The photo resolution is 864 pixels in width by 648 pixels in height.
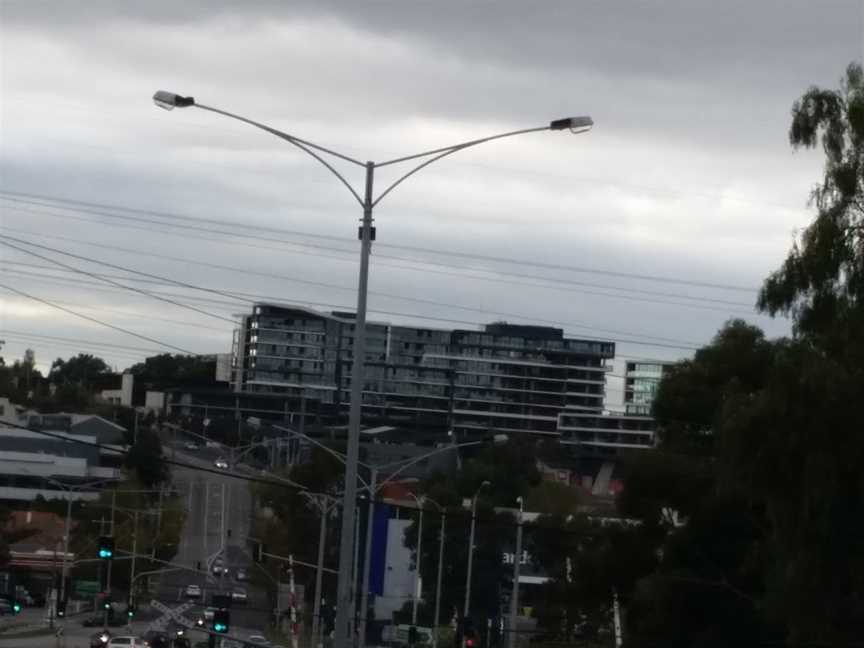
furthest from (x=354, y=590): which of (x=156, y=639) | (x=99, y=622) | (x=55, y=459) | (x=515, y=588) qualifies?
(x=55, y=459)

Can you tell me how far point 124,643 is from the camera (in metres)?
69.7

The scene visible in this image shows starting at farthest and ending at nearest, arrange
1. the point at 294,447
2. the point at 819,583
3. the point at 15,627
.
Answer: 1. the point at 294,447
2. the point at 15,627
3. the point at 819,583

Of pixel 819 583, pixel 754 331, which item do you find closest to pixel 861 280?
pixel 819 583

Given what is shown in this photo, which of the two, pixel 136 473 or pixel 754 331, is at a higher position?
pixel 754 331

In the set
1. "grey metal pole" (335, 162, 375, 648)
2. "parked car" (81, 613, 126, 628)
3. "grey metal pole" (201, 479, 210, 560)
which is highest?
"grey metal pole" (335, 162, 375, 648)

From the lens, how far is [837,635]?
110 feet

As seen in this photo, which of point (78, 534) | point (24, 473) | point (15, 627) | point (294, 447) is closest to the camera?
point (15, 627)

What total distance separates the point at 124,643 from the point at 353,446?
42.0 metres

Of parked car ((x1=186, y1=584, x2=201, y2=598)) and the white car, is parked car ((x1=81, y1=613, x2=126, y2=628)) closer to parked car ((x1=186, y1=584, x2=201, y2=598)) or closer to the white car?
parked car ((x1=186, y1=584, x2=201, y2=598))

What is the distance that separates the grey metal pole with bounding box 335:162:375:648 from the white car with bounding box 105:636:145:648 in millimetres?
39757

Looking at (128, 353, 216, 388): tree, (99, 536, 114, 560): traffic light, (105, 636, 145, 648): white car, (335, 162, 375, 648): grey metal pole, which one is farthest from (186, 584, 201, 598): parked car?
(128, 353, 216, 388): tree

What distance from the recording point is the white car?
Answer: 6862 cm

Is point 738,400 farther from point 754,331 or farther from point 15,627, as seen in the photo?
point 15,627

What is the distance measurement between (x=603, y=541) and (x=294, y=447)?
80.6m
